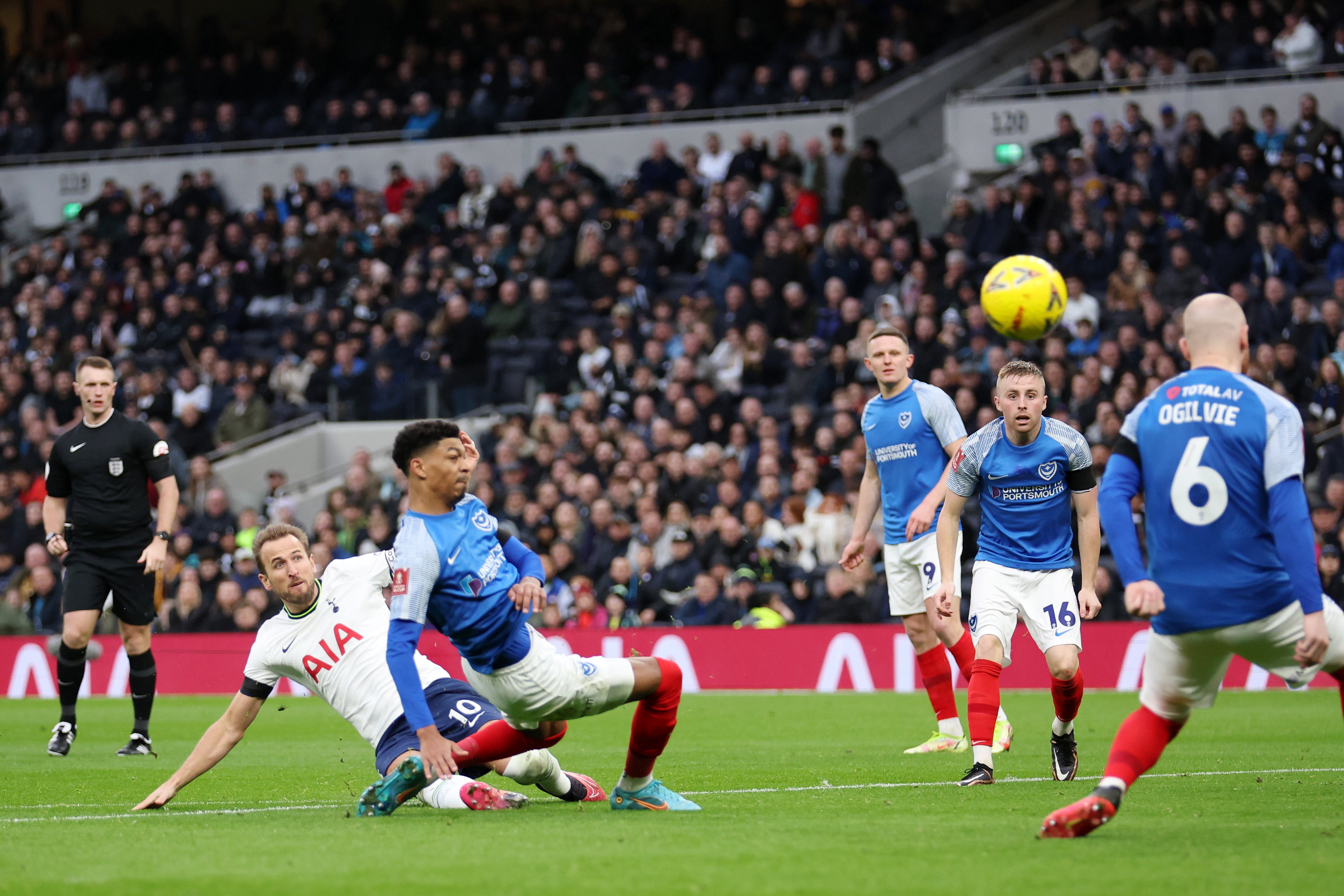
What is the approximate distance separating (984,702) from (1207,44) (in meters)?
17.2

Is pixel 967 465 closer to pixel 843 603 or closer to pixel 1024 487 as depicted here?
pixel 1024 487

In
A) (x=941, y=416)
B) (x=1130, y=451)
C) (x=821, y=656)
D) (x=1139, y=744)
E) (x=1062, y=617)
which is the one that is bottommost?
(x=821, y=656)

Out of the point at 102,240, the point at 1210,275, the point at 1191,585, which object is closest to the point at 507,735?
the point at 1191,585

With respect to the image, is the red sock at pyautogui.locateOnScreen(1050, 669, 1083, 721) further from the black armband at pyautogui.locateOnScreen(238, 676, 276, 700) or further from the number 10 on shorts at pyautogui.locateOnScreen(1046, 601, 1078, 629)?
the black armband at pyautogui.locateOnScreen(238, 676, 276, 700)

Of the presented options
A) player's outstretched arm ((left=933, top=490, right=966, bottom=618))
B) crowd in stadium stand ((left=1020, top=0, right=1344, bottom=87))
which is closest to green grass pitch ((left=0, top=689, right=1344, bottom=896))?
player's outstretched arm ((left=933, top=490, right=966, bottom=618))

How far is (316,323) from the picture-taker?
2544cm

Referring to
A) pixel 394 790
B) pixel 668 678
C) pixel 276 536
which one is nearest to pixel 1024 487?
pixel 668 678

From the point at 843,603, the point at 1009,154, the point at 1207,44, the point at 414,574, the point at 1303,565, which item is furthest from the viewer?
the point at 1009,154

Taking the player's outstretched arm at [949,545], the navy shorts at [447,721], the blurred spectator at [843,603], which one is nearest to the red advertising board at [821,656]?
the blurred spectator at [843,603]

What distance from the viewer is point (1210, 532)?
583 cm

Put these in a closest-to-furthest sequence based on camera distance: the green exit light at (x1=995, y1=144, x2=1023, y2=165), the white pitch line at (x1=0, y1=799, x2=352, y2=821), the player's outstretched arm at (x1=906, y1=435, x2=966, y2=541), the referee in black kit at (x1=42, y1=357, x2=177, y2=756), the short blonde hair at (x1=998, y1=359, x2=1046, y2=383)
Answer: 1. the white pitch line at (x1=0, y1=799, x2=352, y2=821)
2. the short blonde hair at (x1=998, y1=359, x2=1046, y2=383)
3. the player's outstretched arm at (x1=906, y1=435, x2=966, y2=541)
4. the referee in black kit at (x1=42, y1=357, x2=177, y2=756)
5. the green exit light at (x1=995, y1=144, x2=1023, y2=165)

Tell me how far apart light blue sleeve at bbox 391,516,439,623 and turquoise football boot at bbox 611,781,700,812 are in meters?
1.38

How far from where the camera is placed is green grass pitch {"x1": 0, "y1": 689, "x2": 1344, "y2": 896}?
5.18m

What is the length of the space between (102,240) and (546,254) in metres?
9.09
